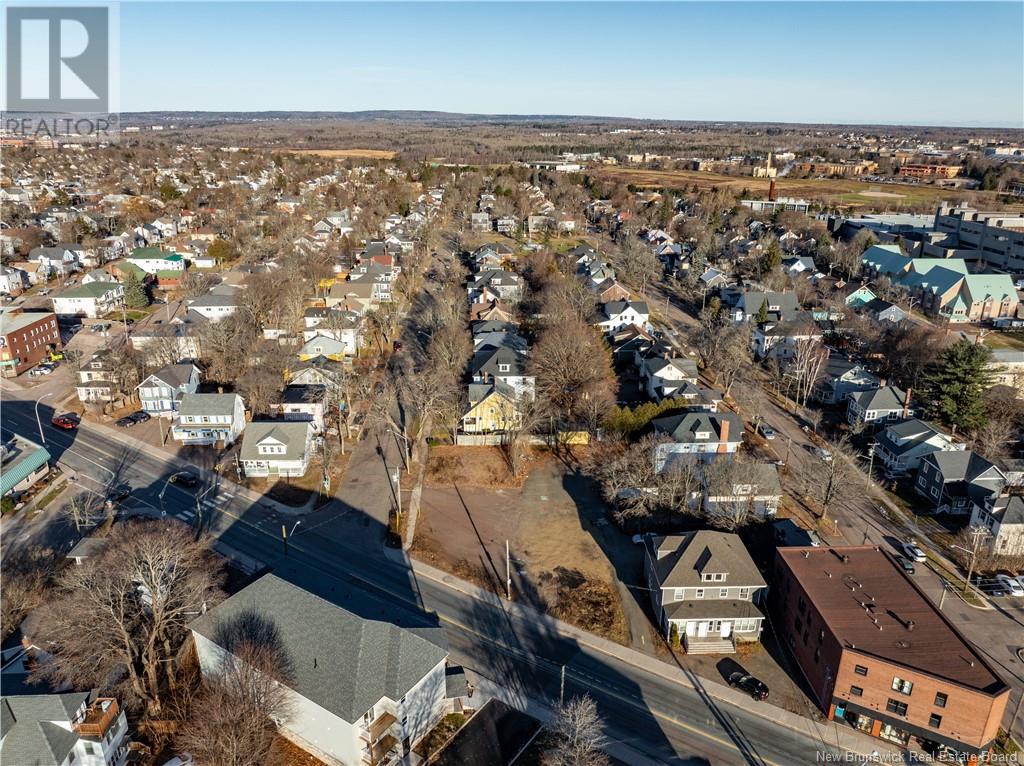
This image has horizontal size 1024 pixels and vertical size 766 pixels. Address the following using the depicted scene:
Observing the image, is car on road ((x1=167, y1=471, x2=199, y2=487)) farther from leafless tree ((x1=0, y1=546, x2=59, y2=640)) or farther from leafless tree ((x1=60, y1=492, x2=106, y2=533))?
leafless tree ((x1=0, y1=546, x2=59, y2=640))

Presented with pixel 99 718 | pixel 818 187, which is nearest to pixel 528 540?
pixel 99 718

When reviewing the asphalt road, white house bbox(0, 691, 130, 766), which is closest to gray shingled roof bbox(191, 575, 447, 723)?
the asphalt road

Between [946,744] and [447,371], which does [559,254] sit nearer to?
[447,371]

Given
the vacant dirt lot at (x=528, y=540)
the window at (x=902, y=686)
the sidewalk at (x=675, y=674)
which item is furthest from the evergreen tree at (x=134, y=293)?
the window at (x=902, y=686)

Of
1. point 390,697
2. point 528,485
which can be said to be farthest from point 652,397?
point 390,697

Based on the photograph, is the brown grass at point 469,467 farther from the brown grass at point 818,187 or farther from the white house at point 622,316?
the brown grass at point 818,187
